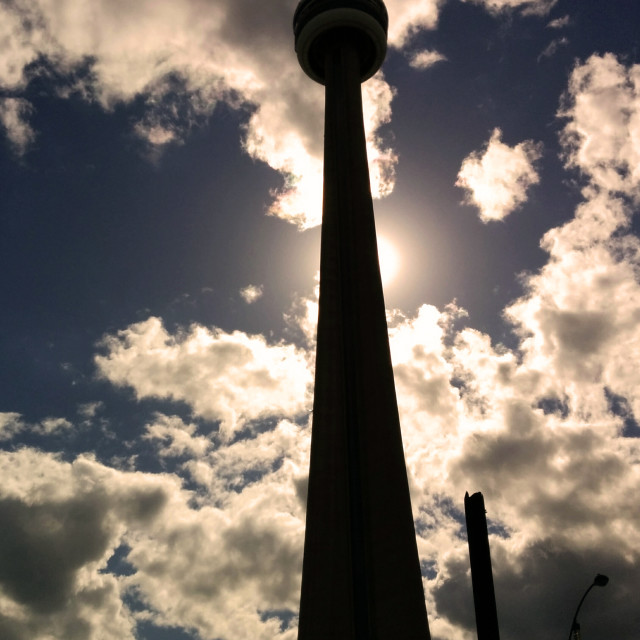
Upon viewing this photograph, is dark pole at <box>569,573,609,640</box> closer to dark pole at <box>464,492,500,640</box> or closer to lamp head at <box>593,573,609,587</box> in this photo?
lamp head at <box>593,573,609,587</box>

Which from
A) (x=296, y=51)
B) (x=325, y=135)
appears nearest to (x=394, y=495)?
(x=325, y=135)

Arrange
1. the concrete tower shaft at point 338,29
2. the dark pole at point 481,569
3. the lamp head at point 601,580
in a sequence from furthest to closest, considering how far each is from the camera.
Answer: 1. the concrete tower shaft at point 338,29
2. the lamp head at point 601,580
3. the dark pole at point 481,569

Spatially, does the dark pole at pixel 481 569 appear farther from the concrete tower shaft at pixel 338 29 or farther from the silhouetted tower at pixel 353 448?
the concrete tower shaft at pixel 338 29

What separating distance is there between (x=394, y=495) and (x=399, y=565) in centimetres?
313

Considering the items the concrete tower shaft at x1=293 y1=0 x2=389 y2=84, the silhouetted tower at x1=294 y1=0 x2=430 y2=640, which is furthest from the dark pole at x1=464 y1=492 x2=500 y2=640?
the concrete tower shaft at x1=293 y1=0 x2=389 y2=84

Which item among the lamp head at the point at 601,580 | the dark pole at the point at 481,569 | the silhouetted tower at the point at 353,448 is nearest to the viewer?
the dark pole at the point at 481,569

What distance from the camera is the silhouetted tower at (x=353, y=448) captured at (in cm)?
2994

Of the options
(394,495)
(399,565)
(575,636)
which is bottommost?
(575,636)

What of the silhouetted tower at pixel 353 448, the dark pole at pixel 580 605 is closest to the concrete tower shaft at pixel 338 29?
the silhouetted tower at pixel 353 448

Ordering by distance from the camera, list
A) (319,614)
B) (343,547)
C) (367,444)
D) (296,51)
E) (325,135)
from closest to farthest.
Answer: (319,614), (343,547), (367,444), (325,135), (296,51)

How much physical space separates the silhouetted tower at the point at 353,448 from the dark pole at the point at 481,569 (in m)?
22.9

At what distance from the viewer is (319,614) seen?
29500 millimetres

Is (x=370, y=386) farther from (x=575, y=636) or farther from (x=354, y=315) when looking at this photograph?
(x=575, y=636)

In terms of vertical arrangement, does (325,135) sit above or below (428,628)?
above
